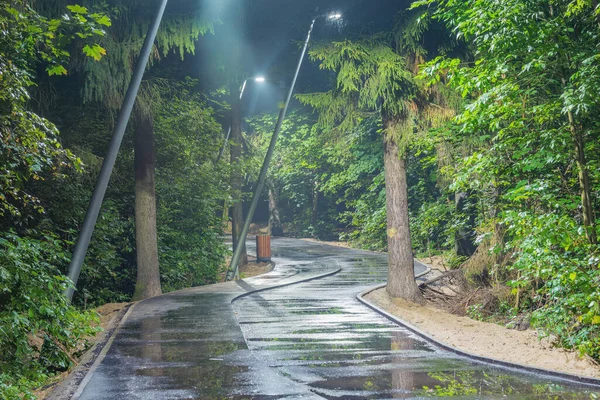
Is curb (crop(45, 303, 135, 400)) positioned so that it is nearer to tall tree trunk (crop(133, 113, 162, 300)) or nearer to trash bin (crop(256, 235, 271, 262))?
tall tree trunk (crop(133, 113, 162, 300))

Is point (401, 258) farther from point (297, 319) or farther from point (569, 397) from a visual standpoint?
point (569, 397)

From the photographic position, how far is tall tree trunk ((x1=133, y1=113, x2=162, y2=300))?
17.6 meters

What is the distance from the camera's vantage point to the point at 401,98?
16203 mm

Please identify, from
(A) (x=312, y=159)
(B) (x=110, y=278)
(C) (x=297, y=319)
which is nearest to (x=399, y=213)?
(C) (x=297, y=319)

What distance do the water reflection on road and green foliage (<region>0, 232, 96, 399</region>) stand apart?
295cm

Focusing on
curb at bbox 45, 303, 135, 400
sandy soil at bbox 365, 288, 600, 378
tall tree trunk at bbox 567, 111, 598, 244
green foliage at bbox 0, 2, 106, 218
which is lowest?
sandy soil at bbox 365, 288, 600, 378

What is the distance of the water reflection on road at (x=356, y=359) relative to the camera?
759 centimetres

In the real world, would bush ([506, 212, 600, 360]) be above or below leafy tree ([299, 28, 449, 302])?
below

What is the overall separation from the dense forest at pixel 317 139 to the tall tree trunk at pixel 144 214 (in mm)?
47

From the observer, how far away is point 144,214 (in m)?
17.7

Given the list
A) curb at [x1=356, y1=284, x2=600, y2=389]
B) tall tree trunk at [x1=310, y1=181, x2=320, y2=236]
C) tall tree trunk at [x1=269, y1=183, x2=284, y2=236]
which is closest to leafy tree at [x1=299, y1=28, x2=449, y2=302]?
curb at [x1=356, y1=284, x2=600, y2=389]

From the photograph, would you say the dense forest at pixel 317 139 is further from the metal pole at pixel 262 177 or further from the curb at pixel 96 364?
the metal pole at pixel 262 177

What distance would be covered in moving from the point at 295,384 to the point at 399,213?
9.57 metres

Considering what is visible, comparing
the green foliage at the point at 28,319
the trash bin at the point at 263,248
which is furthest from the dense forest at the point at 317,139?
the trash bin at the point at 263,248
